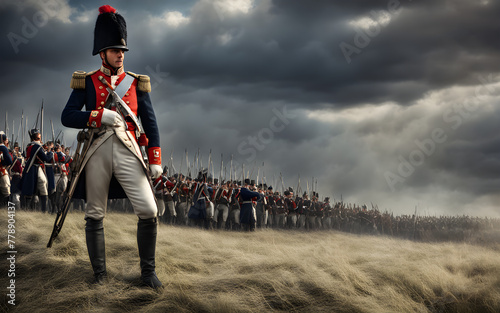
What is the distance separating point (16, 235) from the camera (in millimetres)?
6832

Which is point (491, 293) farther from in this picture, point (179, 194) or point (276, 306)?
point (179, 194)

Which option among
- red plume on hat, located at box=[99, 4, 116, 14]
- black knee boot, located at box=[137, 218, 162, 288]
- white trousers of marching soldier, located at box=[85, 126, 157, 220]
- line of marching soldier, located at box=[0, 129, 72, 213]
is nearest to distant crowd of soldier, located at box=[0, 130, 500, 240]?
line of marching soldier, located at box=[0, 129, 72, 213]

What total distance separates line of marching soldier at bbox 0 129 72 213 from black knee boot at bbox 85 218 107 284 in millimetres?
6966

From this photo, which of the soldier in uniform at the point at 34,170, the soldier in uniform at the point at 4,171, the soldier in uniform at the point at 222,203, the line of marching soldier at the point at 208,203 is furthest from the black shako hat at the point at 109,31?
the soldier in uniform at the point at 222,203

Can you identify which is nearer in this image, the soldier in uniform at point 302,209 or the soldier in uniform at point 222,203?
the soldier in uniform at point 222,203

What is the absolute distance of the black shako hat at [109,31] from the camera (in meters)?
4.76

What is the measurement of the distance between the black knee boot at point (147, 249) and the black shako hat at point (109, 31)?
6.52 ft

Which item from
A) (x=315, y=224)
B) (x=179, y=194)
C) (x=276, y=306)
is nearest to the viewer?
(x=276, y=306)

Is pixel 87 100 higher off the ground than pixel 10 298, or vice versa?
pixel 87 100

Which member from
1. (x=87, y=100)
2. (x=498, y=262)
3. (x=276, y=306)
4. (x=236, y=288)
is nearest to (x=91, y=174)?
(x=87, y=100)

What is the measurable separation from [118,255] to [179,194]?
41.4ft

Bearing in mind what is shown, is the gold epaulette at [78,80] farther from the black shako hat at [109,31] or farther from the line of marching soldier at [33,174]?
the line of marching soldier at [33,174]

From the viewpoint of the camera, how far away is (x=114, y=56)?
487 cm

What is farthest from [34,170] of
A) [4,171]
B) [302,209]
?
[302,209]
